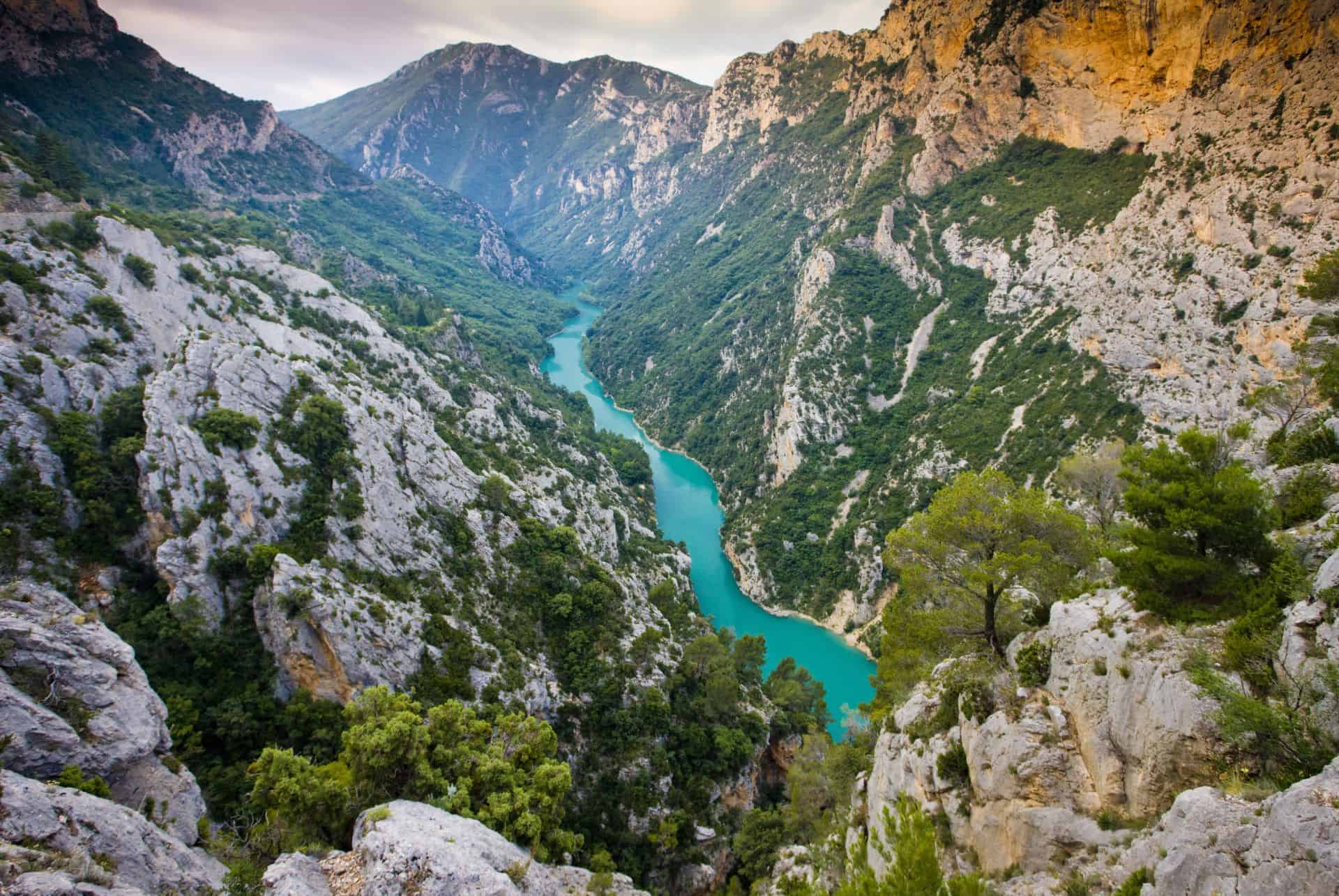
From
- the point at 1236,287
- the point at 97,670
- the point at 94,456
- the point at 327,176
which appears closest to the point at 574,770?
the point at 97,670

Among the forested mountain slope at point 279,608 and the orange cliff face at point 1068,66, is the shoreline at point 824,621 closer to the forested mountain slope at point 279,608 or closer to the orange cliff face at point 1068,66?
the forested mountain slope at point 279,608

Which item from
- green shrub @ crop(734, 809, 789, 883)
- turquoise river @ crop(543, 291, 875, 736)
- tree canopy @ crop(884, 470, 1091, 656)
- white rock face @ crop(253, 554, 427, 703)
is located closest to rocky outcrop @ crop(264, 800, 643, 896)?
white rock face @ crop(253, 554, 427, 703)

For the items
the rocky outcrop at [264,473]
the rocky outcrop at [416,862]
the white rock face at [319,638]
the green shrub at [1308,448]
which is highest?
the green shrub at [1308,448]

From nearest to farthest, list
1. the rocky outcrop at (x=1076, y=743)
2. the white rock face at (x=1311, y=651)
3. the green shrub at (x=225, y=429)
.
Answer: the white rock face at (x=1311, y=651)
the rocky outcrop at (x=1076, y=743)
the green shrub at (x=225, y=429)

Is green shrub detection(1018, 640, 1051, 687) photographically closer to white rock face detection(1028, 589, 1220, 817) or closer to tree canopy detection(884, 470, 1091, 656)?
white rock face detection(1028, 589, 1220, 817)

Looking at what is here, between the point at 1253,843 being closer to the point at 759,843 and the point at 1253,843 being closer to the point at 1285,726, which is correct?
the point at 1285,726

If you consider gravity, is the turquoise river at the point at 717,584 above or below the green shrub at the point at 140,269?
above

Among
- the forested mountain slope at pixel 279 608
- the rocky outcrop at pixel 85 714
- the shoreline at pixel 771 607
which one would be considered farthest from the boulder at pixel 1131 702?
the shoreline at pixel 771 607

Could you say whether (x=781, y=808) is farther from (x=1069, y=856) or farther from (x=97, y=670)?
(x=97, y=670)
